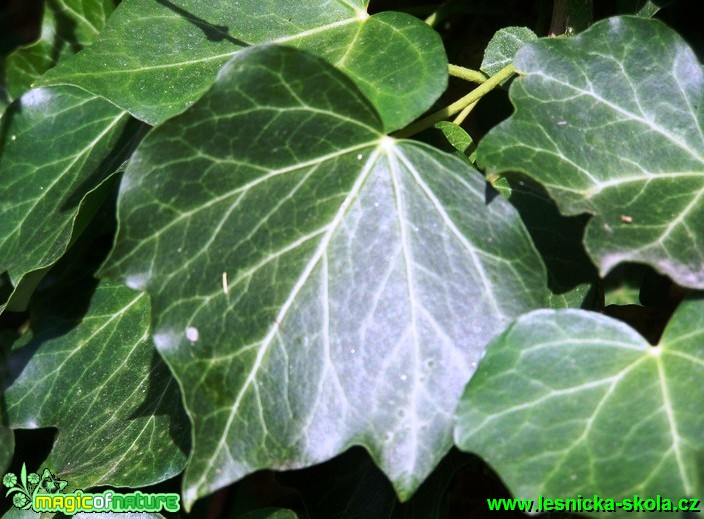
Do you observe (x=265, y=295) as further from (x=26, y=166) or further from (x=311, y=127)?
(x=26, y=166)

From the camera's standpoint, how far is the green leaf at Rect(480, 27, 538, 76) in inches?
34.4

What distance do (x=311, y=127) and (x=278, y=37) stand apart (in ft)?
0.63

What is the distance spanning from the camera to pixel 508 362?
0.67 meters

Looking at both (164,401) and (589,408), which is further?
(164,401)

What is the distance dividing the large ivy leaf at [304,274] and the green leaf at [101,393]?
0.78ft

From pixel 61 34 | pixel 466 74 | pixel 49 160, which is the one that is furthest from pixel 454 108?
pixel 61 34

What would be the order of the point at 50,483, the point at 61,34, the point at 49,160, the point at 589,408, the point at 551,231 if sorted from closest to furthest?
1. the point at 589,408
2. the point at 551,231
3. the point at 50,483
4. the point at 49,160
5. the point at 61,34

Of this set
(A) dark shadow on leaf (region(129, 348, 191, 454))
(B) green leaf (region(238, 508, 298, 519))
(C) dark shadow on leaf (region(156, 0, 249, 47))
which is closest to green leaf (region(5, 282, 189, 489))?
(A) dark shadow on leaf (region(129, 348, 191, 454))

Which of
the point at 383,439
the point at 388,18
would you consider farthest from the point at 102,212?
the point at 383,439

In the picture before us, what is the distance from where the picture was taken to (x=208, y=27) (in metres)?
0.86

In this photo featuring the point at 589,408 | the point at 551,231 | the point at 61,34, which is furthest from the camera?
the point at 61,34

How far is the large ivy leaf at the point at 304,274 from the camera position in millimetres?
675

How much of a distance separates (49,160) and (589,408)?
787 mm

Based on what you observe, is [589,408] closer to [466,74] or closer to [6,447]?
[466,74]
